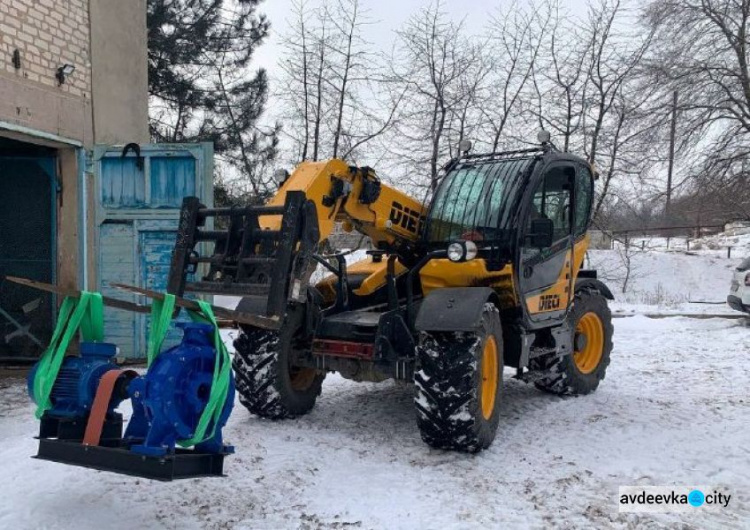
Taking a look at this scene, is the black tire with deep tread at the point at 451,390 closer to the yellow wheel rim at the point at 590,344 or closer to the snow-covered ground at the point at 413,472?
the snow-covered ground at the point at 413,472

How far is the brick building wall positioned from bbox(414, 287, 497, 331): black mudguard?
6.00m

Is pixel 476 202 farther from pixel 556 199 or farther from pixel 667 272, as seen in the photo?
pixel 667 272

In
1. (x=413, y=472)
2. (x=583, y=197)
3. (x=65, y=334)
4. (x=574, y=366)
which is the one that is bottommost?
(x=413, y=472)

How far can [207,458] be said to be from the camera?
148 inches

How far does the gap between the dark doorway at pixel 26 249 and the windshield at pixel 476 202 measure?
20.2 feet

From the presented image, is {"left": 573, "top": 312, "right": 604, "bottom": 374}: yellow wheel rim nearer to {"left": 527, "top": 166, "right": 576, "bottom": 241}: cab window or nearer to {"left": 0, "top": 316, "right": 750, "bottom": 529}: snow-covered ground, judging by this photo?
{"left": 0, "top": 316, "right": 750, "bottom": 529}: snow-covered ground

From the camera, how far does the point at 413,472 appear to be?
4.71 m

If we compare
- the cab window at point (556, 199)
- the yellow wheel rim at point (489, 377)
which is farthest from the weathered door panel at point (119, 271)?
the cab window at point (556, 199)

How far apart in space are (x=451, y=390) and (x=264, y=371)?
5.49 feet

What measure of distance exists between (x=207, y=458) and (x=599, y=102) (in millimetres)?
16990

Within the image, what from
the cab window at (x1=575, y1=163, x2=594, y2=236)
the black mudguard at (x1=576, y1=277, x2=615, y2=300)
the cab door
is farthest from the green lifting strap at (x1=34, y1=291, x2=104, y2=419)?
the black mudguard at (x1=576, y1=277, x2=615, y2=300)

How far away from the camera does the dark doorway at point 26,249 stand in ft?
32.2

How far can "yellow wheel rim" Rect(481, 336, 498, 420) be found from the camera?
536cm

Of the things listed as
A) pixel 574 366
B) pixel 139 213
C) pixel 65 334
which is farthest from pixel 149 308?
pixel 139 213
